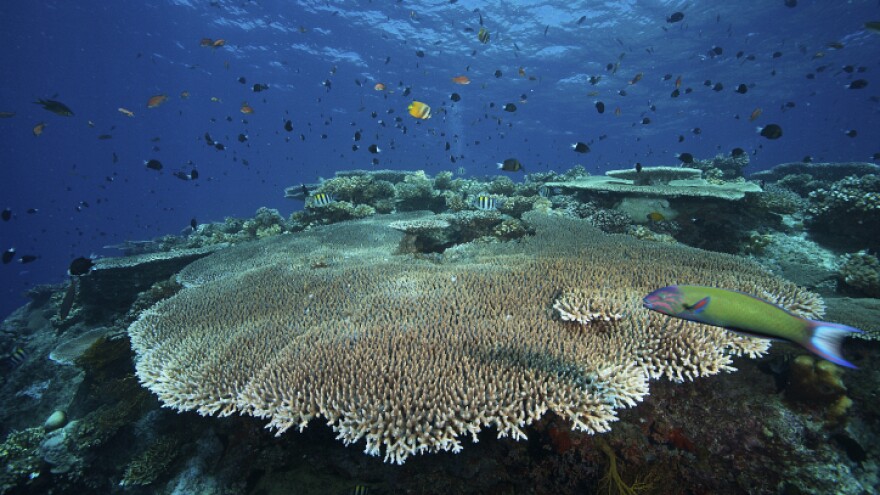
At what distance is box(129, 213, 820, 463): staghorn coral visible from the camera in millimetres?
2785

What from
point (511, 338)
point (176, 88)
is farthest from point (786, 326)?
point (176, 88)

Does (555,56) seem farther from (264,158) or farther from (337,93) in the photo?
(264,158)

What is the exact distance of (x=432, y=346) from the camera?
3385 millimetres

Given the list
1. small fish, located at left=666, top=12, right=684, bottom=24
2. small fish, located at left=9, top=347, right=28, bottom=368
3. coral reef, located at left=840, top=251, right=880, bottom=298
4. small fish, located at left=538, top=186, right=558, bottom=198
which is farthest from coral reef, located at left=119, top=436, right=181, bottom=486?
small fish, located at left=666, top=12, right=684, bottom=24

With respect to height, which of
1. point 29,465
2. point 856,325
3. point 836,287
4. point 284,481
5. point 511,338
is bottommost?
point 29,465

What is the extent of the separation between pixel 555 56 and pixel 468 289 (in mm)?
43658

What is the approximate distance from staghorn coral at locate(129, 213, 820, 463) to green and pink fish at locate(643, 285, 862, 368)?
110 centimetres

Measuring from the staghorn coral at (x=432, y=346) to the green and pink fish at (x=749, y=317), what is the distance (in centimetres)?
110

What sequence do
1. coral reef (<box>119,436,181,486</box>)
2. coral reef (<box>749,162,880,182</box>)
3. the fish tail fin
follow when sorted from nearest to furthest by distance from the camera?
the fish tail fin
coral reef (<box>119,436,181,486</box>)
coral reef (<box>749,162,880,182</box>)

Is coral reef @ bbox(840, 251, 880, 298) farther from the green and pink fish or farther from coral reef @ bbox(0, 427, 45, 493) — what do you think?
coral reef @ bbox(0, 427, 45, 493)

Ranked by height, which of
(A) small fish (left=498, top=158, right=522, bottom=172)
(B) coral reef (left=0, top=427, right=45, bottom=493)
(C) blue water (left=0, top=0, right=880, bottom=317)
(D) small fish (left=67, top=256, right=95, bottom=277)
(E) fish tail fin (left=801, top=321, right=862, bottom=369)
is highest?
(C) blue water (left=0, top=0, right=880, bottom=317)

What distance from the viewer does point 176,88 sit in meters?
49.9

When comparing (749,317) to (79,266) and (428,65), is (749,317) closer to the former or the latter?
(79,266)

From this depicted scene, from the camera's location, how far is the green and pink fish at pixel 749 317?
1.82m
